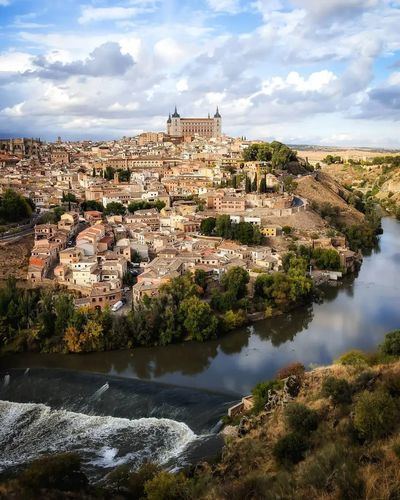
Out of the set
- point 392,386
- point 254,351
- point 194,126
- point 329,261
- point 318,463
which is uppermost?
point 194,126

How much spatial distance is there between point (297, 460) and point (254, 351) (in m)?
8.32

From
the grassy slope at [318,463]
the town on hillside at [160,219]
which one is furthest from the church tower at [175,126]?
the grassy slope at [318,463]

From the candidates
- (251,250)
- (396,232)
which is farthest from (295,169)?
(251,250)

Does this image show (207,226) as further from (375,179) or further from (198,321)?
(375,179)

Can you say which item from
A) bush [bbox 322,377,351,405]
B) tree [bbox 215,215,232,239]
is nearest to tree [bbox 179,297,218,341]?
bush [bbox 322,377,351,405]

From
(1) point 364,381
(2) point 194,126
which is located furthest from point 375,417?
(2) point 194,126

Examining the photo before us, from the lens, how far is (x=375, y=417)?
6602 millimetres

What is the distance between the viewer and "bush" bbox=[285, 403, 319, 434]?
7.50 metres

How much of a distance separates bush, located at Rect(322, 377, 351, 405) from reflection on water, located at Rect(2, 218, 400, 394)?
4.22 m

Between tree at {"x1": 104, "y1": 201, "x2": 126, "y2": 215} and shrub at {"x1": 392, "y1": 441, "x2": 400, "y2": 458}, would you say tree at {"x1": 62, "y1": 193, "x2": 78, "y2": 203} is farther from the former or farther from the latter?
shrub at {"x1": 392, "y1": 441, "x2": 400, "y2": 458}

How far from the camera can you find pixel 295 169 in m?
38.9

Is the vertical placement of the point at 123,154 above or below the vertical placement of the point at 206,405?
above

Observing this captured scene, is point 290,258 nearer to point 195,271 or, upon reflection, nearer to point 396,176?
point 195,271

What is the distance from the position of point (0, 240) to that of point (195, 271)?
839 centimetres
